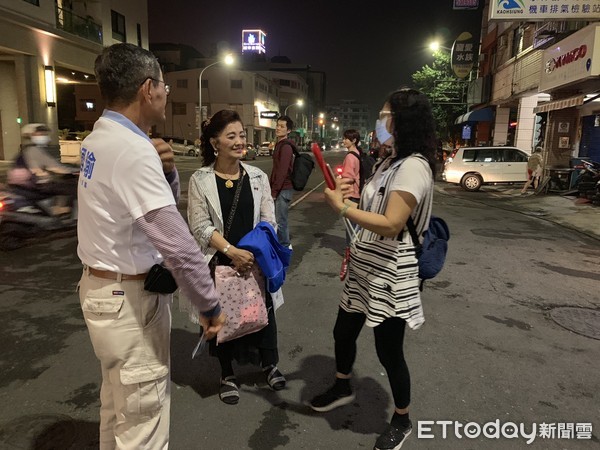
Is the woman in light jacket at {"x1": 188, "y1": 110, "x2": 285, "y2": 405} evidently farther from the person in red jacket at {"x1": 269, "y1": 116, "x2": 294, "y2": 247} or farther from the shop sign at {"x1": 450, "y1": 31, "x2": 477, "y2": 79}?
the shop sign at {"x1": 450, "y1": 31, "x2": 477, "y2": 79}

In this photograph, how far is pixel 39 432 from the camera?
9.08 feet

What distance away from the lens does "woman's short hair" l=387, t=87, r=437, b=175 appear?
8.02ft

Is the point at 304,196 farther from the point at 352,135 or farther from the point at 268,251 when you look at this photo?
the point at 268,251

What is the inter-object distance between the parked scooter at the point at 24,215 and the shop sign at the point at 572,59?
1331 centimetres

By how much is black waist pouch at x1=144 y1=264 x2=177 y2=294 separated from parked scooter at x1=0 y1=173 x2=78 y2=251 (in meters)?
6.69

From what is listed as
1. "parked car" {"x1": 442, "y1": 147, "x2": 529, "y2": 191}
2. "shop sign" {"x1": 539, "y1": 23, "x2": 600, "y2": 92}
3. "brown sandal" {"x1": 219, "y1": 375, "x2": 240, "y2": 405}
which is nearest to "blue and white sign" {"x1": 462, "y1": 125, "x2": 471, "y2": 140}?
"parked car" {"x1": 442, "y1": 147, "x2": 529, "y2": 191}

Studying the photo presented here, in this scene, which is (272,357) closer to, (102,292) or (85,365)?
(85,365)

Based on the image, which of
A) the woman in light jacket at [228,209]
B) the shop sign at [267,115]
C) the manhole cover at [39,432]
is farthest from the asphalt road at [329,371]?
the shop sign at [267,115]

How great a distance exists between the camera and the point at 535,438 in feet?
9.30

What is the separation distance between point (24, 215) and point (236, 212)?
5950 mm

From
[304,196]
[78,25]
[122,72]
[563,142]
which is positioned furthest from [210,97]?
[122,72]

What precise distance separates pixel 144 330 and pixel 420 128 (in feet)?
5.83

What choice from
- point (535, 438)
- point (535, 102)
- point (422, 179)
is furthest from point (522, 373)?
point (535, 102)

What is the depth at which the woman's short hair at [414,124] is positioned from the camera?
2443 mm
